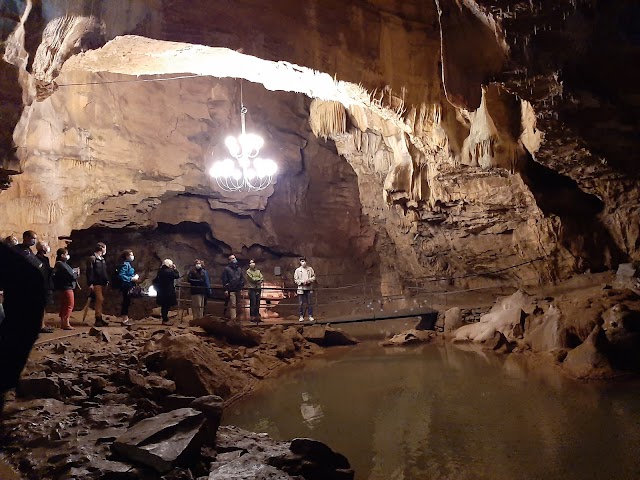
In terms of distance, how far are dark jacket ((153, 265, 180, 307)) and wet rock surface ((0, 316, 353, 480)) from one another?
2316 mm

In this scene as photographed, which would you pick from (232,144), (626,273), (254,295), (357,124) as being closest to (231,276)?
(254,295)

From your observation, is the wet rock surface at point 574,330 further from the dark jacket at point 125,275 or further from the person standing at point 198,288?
the dark jacket at point 125,275

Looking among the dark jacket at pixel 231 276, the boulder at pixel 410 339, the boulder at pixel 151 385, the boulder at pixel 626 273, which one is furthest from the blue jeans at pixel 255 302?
the boulder at pixel 626 273

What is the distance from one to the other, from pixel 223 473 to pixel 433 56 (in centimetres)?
783

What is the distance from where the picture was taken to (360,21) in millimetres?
8094

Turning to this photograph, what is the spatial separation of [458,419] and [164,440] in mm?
3185

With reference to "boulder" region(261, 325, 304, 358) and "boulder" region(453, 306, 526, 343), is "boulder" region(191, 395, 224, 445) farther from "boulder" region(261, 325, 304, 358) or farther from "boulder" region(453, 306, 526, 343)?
"boulder" region(453, 306, 526, 343)

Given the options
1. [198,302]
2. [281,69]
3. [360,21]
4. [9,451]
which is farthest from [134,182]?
[9,451]

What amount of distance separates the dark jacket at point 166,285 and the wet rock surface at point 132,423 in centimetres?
232

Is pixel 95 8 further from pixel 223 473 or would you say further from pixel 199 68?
pixel 223 473

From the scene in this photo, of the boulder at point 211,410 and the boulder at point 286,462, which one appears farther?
the boulder at point 211,410

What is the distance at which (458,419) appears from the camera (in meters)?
4.98

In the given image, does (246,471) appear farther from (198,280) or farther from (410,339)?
(410,339)

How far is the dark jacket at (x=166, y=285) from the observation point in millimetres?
9055
